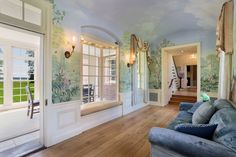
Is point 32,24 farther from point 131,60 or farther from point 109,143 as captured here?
point 131,60

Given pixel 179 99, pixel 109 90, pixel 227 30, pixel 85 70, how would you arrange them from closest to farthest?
pixel 227 30, pixel 85 70, pixel 109 90, pixel 179 99

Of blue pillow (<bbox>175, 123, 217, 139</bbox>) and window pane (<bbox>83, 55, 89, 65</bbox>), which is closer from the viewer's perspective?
blue pillow (<bbox>175, 123, 217, 139</bbox>)

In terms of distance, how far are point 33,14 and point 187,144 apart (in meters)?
2.96

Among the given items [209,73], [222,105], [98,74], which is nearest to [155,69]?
[209,73]

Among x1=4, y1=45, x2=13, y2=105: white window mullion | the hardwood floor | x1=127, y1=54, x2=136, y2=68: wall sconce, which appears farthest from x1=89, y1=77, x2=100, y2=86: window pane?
x1=4, y1=45, x2=13, y2=105: white window mullion

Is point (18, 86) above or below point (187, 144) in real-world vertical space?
above

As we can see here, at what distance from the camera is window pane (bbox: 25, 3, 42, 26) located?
7.93ft

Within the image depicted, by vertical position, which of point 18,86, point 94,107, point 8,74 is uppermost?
point 8,74

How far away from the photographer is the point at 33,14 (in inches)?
99.2

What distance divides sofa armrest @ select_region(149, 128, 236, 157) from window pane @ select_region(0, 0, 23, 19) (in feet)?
8.68

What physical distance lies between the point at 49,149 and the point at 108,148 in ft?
3.33

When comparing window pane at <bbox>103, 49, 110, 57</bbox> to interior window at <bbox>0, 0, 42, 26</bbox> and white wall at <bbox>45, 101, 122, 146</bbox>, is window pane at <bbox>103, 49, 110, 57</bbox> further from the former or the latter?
interior window at <bbox>0, 0, 42, 26</bbox>

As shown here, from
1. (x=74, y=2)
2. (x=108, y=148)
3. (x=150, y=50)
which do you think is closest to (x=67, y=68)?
(x=74, y=2)

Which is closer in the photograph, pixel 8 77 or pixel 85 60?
pixel 85 60
